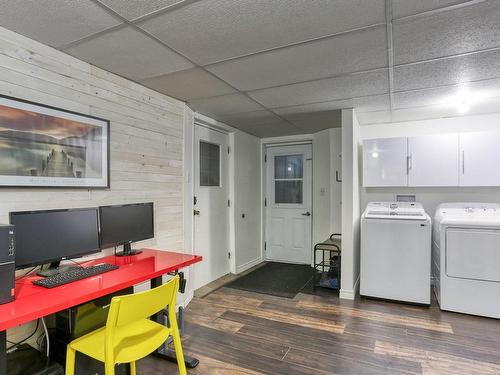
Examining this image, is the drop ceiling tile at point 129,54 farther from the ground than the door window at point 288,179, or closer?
farther from the ground

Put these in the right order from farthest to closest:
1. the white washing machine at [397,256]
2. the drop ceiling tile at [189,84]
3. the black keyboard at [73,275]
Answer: the white washing machine at [397,256], the drop ceiling tile at [189,84], the black keyboard at [73,275]

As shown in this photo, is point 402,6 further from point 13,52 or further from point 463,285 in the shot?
point 463,285

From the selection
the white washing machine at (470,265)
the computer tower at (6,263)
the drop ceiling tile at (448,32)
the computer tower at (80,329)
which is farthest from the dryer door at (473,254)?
the computer tower at (6,263)

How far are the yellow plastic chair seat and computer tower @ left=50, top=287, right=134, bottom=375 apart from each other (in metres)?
0.20

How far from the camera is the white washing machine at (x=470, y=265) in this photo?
115 inches

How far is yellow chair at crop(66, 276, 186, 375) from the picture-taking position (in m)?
1.37

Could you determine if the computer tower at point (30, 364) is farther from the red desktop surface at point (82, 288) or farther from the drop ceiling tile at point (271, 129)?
the drop ceiling tile at point (271, 129)

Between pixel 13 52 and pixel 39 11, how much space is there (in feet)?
1.31

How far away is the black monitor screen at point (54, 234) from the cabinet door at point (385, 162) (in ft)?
10.4

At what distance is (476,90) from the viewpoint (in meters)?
2.79

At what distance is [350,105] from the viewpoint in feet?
10.8

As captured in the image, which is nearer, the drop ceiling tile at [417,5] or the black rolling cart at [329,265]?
the drop ceiling tile at [417,5]

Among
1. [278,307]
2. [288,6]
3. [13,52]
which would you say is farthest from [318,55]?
[278,307]

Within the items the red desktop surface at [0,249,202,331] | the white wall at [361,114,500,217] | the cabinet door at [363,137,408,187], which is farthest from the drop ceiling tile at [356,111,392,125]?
the red desktop surface at [0,249,202,331]
